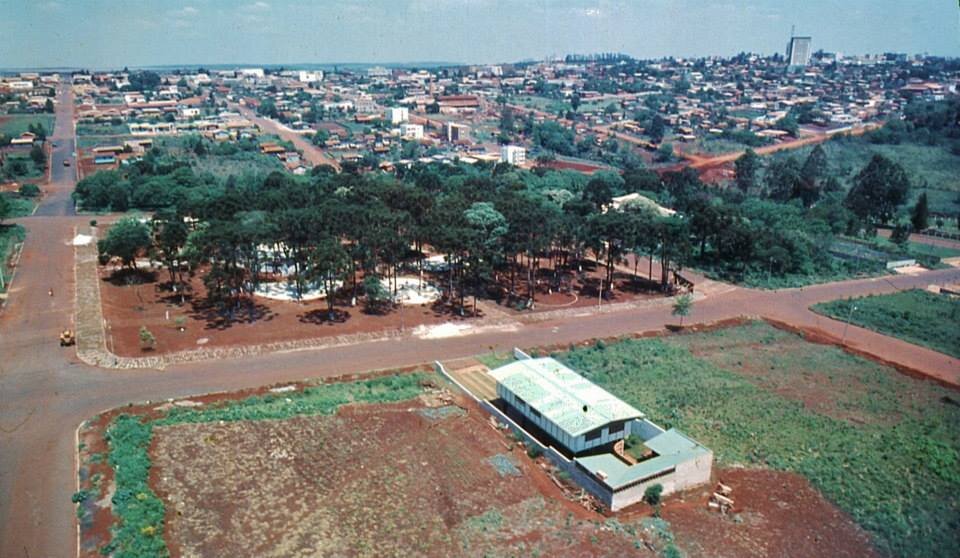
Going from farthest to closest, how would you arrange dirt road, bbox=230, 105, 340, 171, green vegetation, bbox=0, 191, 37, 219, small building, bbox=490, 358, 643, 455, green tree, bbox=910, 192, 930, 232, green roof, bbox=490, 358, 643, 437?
1. dirt road, bbox=230, 105, 340, 171
2. green tree, bbox=910, 192, 930, 232
3. green vegetation, bbox=0, 191, 37, 219
4. green roof, bbox=490, 358, 643, 437
5. small building, bbox=490, 358, 643, 455

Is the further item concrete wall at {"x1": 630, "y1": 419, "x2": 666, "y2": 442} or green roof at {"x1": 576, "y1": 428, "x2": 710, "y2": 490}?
concrete wall at {"x1": 630, "y1": 419, "x2": 666, "y2": 442}

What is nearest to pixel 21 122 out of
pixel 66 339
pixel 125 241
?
pixel 125 241

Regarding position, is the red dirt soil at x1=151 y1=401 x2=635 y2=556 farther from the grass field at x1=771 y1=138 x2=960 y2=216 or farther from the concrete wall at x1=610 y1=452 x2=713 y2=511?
the grass field at x1=771 y1=138 x2=960 y2=216

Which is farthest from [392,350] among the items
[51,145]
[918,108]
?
[918,108]

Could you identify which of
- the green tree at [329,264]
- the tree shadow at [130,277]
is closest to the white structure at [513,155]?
the tree shadow at [130,277]

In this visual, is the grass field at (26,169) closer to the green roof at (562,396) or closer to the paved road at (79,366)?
the paved road at (79,366)

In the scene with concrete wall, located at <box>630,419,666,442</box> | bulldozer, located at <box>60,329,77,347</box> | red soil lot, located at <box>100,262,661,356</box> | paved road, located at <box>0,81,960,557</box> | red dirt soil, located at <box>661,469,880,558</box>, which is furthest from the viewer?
red soil lot, located at <box>100,262,661,356</box>

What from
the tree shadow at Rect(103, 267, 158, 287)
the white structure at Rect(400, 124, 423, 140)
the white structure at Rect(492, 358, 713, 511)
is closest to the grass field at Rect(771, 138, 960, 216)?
the white structure at Rect(400, 124, 423, 140)

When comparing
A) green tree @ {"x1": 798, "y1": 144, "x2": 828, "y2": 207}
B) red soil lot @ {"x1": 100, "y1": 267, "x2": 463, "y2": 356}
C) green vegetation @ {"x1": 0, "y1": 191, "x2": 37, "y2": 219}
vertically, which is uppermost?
green tree @ {"x1": 798, "y1": 144, "x2": 828, "y2": 207}
